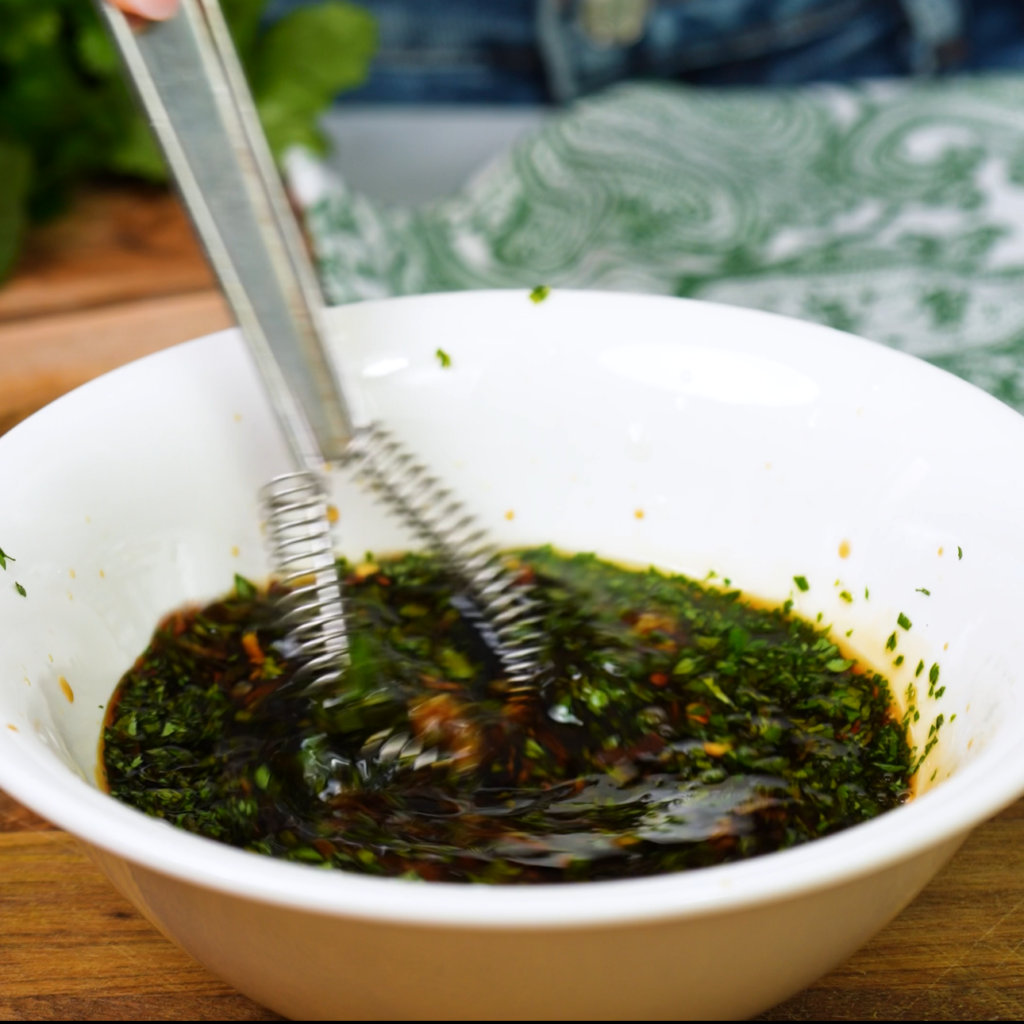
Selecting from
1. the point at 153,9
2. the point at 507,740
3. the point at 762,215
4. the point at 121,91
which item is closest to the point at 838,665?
the point at 507,740

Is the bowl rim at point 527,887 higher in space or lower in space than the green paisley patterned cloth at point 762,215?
higher

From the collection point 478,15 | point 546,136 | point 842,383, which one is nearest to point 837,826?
point 842,383

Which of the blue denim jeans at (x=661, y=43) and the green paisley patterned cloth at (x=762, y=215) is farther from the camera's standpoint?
the blue denim jeans at (x=661, y=43)

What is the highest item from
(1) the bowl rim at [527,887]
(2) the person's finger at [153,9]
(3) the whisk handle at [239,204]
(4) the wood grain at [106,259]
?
(2) the person's finger at [153,9]

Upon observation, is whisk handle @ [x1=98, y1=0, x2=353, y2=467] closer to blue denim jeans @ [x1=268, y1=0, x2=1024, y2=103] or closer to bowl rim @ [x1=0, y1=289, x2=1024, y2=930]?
bowl rim @ [x1=0, y1=289, x2=1024, y2=930]

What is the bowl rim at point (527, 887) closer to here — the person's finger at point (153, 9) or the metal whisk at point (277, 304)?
the metal whisk at point (277, 304)

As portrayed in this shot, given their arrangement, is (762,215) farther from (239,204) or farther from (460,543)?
(239,204)

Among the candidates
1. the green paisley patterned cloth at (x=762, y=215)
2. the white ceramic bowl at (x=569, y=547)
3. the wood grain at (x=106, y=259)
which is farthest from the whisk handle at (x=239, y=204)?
the wood grain at (x=106, y=259)
